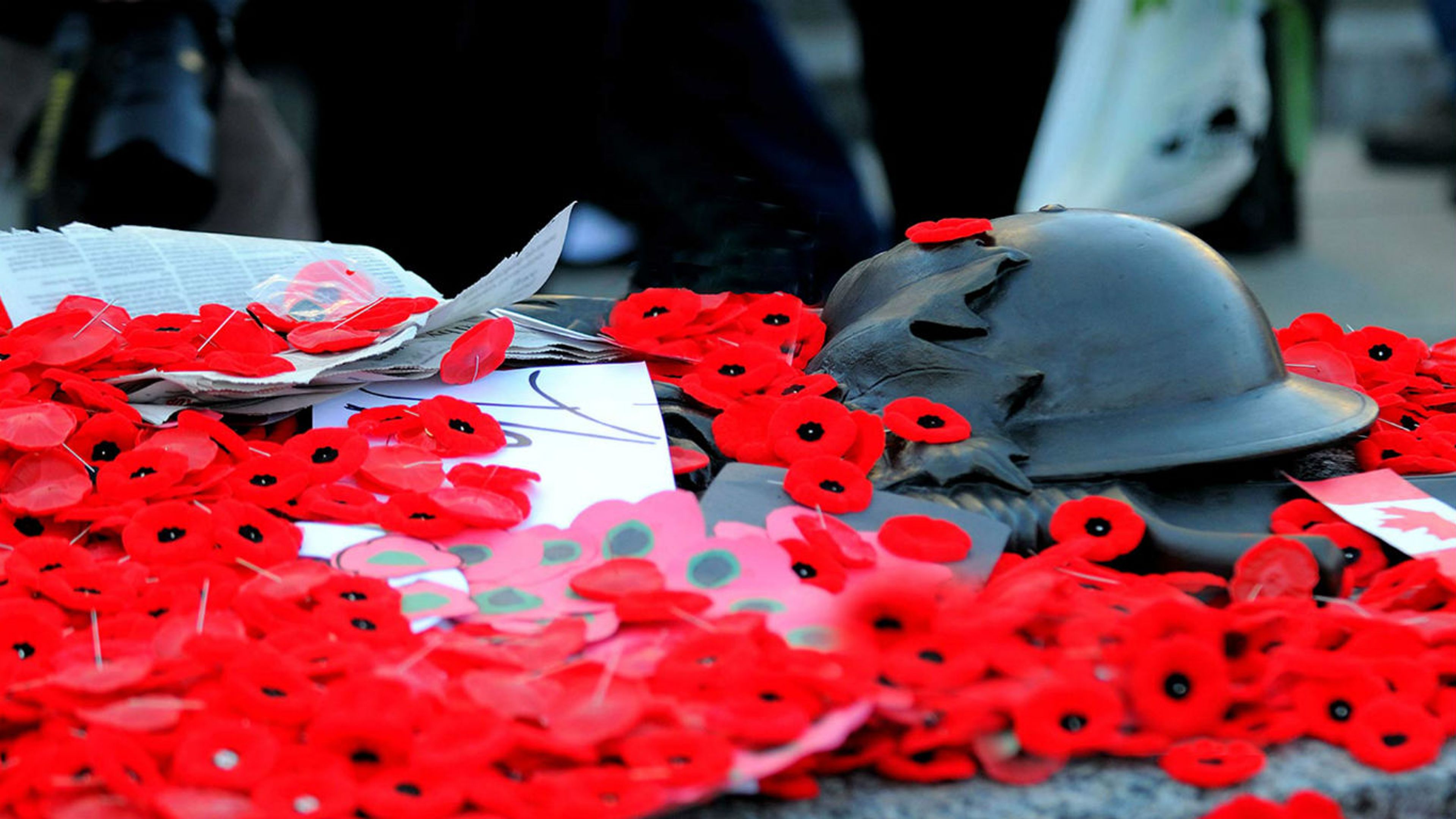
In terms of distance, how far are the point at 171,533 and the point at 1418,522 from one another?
1.14 meters

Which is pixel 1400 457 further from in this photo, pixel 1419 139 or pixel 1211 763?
pixel 1419 139

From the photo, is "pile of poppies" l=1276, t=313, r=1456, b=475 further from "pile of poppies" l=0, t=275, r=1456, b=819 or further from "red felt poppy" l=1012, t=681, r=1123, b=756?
"red felt poppy" l=1012, t=681, r=1123, b=756

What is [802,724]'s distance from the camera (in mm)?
1041

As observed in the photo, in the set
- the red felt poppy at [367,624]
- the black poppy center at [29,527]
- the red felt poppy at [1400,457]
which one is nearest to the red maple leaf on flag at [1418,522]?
the red felt poppy at [1400,457]

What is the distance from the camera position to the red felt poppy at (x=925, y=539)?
49.3 inches

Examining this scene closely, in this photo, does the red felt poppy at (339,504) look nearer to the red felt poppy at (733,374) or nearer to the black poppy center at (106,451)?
the black poppy center at (106,451)

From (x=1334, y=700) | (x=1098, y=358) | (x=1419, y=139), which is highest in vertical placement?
(x=1098, y=358)

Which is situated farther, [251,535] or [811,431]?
[811,431]

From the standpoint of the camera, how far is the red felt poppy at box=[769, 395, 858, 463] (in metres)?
1.40

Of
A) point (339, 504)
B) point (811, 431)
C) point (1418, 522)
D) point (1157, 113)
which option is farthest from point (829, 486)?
point (1157, 113)

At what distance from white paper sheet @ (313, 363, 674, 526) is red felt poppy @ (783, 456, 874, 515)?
123mm

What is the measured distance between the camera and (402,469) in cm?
138

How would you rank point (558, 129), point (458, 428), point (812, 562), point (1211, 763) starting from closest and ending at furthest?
point (1211, 763) < point (812, 562) < point (458, 428) < point (558, 129)

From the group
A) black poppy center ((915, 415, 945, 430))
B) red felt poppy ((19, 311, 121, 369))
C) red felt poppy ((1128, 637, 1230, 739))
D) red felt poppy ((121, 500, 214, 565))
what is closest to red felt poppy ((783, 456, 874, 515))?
black poppy center ((915, 415, 945, 430))
